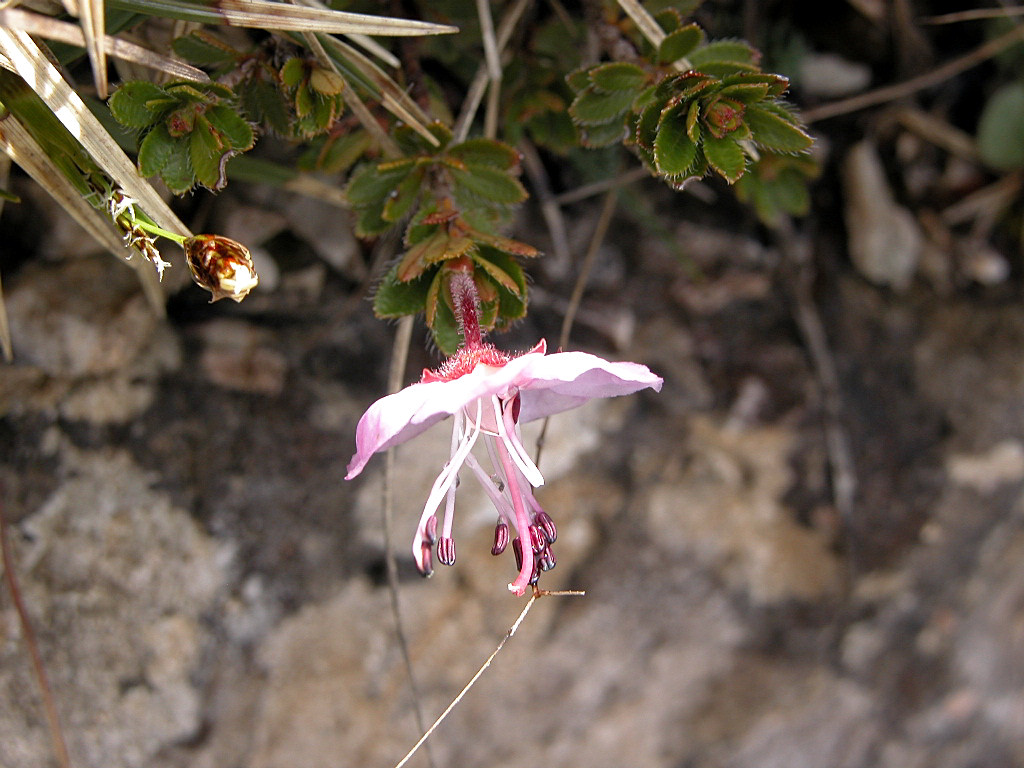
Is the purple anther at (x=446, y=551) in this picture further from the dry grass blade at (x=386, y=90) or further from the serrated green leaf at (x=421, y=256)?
the dry grass blade at (x=386, y=90)

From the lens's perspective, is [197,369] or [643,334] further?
[643,334]

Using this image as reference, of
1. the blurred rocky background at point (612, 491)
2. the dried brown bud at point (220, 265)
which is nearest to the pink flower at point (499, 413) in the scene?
the dried brown bud at point (220, 265)

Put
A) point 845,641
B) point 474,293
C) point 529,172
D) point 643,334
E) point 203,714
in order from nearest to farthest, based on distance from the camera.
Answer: point 474,293 → point 203,714 → point 529,172 → point 643,334 → point 845,641

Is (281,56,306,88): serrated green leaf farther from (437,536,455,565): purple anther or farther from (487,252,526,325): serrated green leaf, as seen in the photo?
(437,536,455,565): purple anther

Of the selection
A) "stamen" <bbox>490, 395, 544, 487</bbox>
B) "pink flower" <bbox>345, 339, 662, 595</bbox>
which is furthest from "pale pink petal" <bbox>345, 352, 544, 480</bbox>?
"stamen" <bbox>490, 395, 544, 487</bbox>

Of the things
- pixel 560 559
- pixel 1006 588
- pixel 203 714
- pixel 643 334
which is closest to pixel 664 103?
pixel 643 334

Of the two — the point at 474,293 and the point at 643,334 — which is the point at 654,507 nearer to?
the point at 643,334

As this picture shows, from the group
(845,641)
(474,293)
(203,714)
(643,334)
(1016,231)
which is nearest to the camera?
(474,293)
